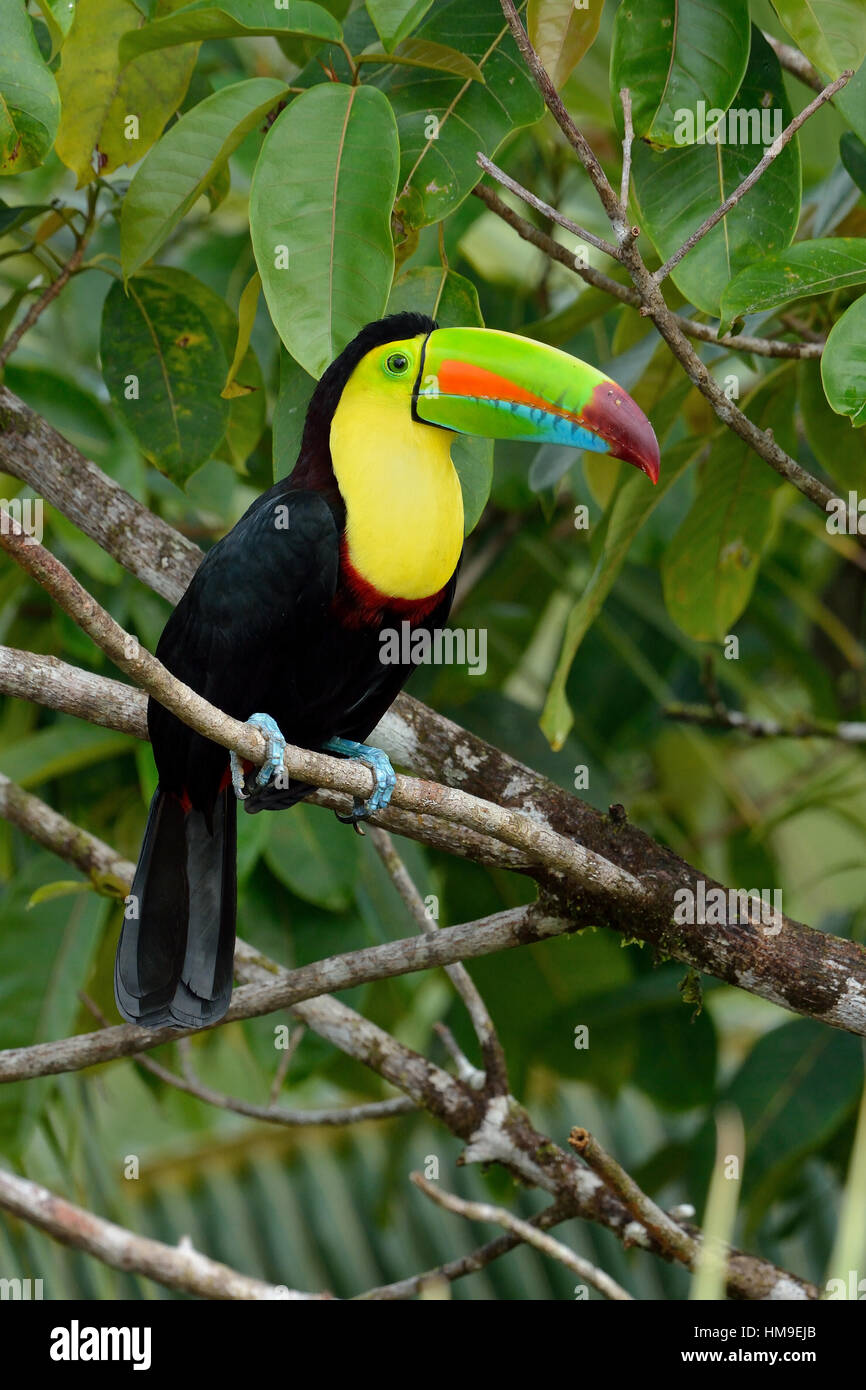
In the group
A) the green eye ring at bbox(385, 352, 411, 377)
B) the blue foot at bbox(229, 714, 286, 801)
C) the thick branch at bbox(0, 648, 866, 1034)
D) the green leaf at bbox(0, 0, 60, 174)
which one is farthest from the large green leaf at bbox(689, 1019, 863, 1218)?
the green leaf at bbox(0, 0, 60, 174)

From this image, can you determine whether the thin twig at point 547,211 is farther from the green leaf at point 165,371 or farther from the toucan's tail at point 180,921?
the toucan's tail at point 180,921

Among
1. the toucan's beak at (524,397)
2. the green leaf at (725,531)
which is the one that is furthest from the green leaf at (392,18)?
the green leaf at (725,531)

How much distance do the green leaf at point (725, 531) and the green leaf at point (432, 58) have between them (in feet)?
3.03

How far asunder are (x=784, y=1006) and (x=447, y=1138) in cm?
261

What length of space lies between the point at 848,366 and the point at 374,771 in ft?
2.89

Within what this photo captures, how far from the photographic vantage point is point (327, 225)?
2072 mm

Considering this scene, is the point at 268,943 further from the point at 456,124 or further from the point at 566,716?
the point at 456,124

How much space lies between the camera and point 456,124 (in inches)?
89.0

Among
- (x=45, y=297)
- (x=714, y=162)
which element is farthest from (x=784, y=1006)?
(x=45, y=297)

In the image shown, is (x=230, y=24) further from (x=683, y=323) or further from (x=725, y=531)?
(x=725, y=531)

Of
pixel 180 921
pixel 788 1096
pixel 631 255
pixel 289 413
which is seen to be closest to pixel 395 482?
pixel 289 413

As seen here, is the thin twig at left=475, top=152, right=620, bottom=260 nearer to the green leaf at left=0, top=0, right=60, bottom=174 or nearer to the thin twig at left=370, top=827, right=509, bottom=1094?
the green leaf at left=0, top=0, right=60, bottom=174

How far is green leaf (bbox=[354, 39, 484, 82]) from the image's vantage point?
2.17 meters

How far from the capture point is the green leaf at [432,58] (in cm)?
217
